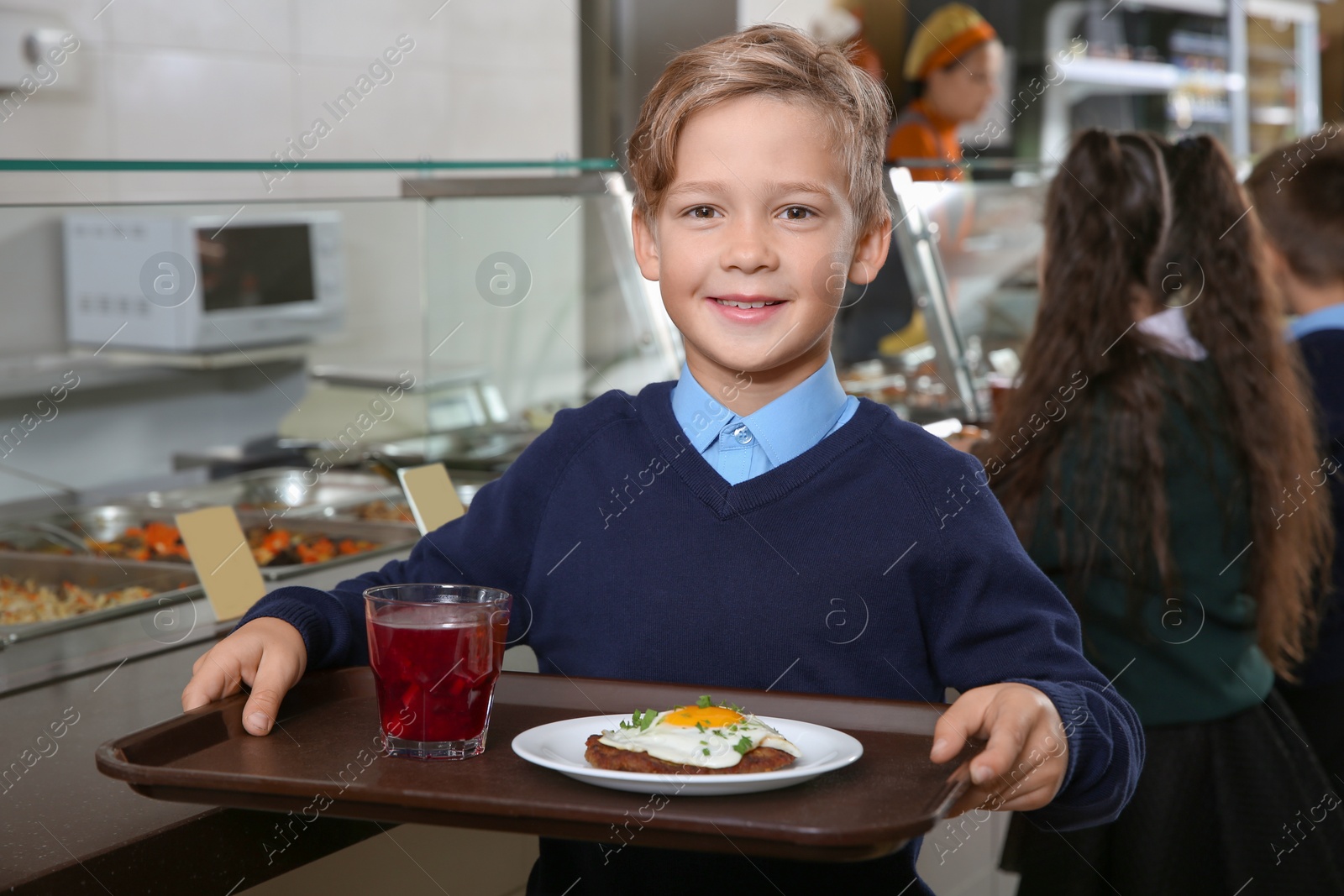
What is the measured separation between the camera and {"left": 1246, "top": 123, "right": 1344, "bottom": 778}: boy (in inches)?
78.1

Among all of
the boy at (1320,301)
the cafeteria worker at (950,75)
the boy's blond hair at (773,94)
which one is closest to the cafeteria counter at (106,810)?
the boy's blond hair at (773,94)

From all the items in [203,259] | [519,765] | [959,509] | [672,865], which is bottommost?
[672,865]

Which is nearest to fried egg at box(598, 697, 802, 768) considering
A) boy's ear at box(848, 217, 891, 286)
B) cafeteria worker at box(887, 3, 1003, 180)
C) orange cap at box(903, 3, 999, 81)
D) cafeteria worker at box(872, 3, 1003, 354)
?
boy's ear at box(848, 217, 891, 286)

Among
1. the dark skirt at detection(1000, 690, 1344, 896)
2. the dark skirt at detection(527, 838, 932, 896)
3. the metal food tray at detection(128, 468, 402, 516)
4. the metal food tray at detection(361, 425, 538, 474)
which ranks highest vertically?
the metal food tray at detection(361, 425, 538, 474)

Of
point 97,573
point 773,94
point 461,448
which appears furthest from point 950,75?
point 773,94

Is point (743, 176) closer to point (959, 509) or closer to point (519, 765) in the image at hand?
point (959, 509)

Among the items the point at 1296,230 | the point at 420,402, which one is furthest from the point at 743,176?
the point at 1296,230

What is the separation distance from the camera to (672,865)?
0.98m

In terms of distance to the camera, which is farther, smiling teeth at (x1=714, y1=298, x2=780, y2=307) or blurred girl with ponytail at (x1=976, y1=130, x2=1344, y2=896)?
blurred girl with ponytail at (x1=976, y1=130, x2=1344, y2=896)

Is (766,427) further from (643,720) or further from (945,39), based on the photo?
(945,39)

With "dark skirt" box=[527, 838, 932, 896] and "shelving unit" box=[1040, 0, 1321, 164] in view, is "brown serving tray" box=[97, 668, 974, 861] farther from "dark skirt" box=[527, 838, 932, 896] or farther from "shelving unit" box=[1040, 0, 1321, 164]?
"shelving unit" box=[1040, 0, 1321, 164]

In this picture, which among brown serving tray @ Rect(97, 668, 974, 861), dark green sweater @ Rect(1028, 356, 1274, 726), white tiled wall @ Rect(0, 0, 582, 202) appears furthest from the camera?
white tiled wall @ Rect(0, 0, 582, 202)

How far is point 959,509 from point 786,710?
21cm

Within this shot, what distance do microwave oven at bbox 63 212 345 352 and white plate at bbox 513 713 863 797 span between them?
2223mm
